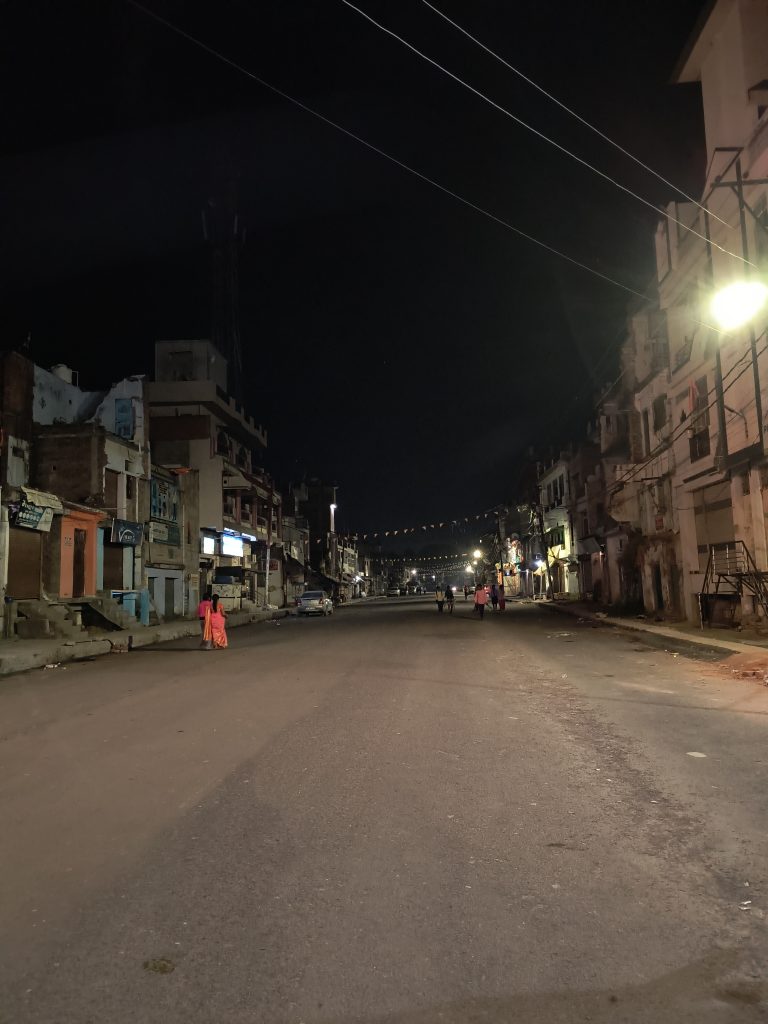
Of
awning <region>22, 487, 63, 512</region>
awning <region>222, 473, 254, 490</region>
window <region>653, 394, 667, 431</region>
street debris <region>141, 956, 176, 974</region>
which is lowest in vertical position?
street debris <region>141, 956, 176, 974</region>

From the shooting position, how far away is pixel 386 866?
4.21m

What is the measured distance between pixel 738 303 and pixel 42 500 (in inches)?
890

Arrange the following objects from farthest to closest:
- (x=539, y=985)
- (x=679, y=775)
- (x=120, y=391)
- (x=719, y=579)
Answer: (x=120, y=391), (x=719, y=579), (x=679, y=775), (x=539, y=985)

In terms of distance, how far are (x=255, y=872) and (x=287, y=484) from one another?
272 feet

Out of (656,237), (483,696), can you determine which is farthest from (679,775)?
(656,237)

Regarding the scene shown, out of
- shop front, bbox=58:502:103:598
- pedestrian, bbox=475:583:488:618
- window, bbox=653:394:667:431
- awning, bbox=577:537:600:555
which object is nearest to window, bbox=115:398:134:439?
shop front, bbox=58:502:103:598

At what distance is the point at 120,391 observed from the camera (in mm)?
35906

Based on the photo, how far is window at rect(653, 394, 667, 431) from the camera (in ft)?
92.5

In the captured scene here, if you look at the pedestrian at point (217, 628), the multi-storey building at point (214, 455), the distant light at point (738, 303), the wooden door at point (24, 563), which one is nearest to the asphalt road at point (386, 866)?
the pedestrian at point (217, 628)

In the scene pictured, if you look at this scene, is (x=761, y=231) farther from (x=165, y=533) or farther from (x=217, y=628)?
(x=165, y=533)

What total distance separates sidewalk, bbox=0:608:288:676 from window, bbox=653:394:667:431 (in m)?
20.5

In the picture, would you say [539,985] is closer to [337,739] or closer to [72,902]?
[72,902]

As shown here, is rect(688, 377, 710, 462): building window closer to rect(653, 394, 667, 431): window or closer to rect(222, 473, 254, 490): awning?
rect(653, 394, 667, 431): window

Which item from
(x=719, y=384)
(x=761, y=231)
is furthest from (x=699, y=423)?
(x=761, y=231)
